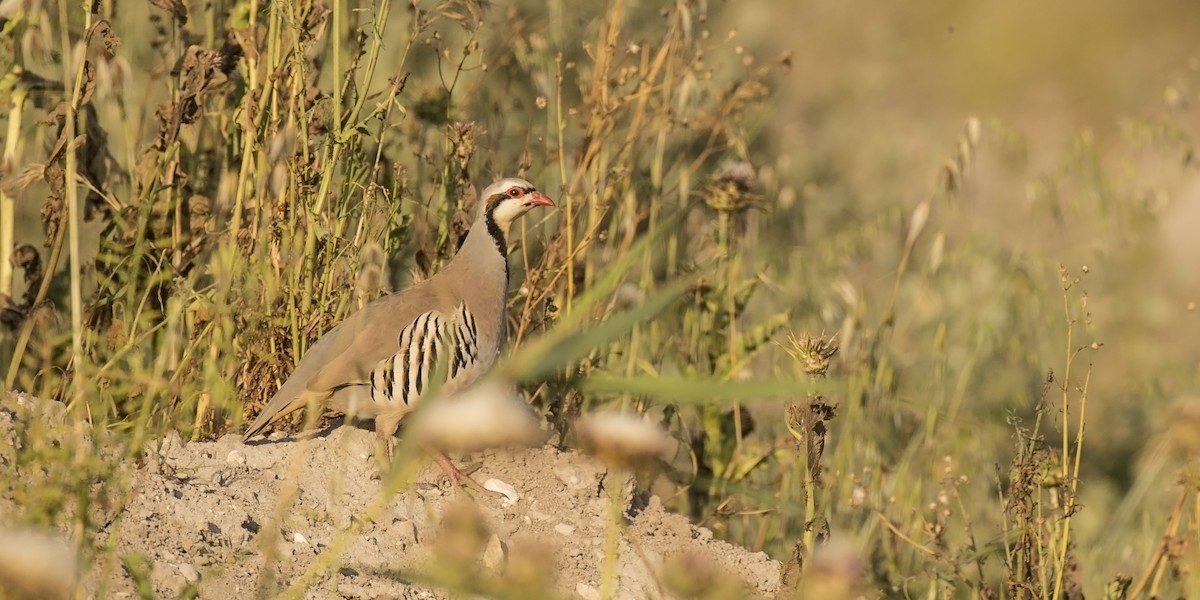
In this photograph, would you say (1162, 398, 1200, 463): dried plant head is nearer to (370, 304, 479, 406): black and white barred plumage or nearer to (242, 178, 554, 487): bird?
(242, 178, 554, 487): bird

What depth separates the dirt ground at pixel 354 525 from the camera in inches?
118

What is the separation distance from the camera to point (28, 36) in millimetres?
3785

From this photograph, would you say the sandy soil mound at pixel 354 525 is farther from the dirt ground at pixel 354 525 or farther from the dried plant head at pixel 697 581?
the dried plant head at pixel 697 581

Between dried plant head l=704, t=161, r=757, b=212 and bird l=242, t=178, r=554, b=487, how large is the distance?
499mm

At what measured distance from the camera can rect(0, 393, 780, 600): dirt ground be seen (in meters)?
3.00

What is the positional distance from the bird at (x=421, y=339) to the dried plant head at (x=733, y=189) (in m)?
0.50

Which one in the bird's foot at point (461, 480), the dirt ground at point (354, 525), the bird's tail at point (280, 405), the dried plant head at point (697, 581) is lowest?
the dried plant head at point (697, 581)

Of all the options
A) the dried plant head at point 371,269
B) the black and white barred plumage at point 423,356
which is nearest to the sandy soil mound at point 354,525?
the black and white barred plumage at point 423,356

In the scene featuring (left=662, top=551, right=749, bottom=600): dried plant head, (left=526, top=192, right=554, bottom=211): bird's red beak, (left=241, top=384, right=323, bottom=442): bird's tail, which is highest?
(left=526, top=192, right=554, bottom=211): bird's red beak

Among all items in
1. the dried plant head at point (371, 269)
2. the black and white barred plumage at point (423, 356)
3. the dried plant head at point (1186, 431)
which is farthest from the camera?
the black and white barred plumage at point (423, 356)

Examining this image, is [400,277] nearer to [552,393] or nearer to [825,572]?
[552,393]

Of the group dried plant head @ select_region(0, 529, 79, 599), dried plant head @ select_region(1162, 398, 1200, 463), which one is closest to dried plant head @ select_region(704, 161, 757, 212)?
→ dried plant head @ select_region(1162, 398, 1200, 463)

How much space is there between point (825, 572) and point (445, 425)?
1.82 ft

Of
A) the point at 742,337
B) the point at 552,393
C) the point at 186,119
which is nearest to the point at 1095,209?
the point at 742,337
